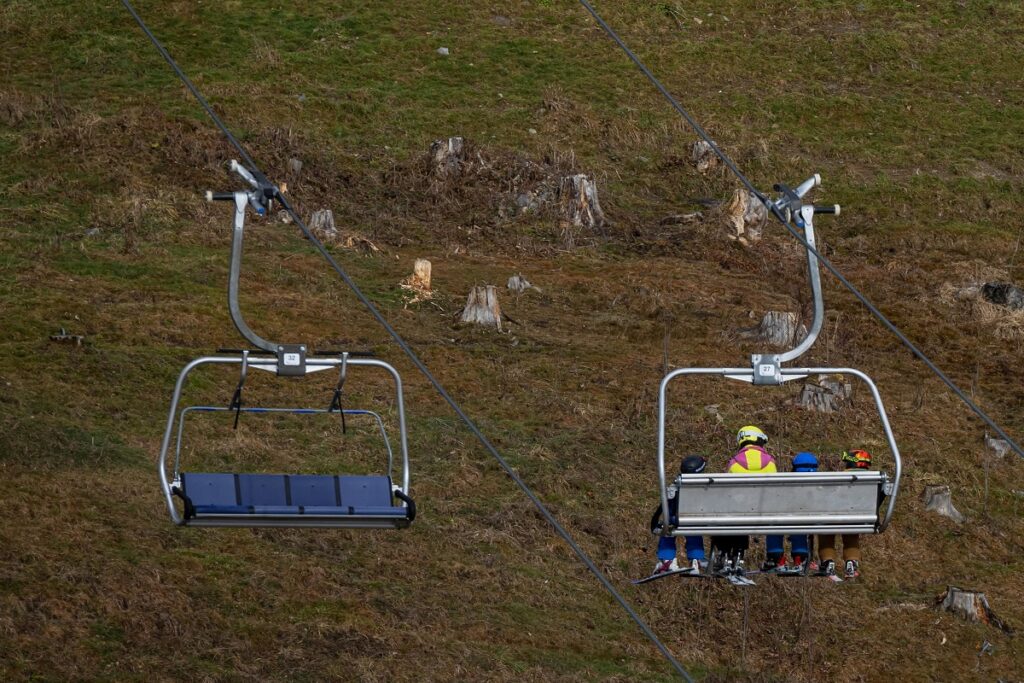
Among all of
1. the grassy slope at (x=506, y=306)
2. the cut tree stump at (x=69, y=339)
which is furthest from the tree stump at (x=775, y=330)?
the cut tree stump at (x=69, y=339)

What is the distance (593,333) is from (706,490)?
14.0m

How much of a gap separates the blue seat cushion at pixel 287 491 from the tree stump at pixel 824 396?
11.8m

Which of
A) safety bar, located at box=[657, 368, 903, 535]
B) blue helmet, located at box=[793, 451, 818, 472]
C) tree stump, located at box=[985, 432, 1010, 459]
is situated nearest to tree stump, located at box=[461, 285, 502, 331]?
tree stump, located at box=[985, 432, 1010, 459]

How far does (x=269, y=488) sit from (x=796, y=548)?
14.6 ft

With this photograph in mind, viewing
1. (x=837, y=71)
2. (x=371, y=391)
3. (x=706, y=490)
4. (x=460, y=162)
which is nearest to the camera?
(x=706, y=490)

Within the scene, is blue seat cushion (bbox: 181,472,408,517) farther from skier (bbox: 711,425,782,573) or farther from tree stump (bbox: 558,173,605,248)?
tree stump (bbox: 558,173,605,248)

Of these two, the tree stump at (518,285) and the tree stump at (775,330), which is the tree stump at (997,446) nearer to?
the tree stump at (775,330)

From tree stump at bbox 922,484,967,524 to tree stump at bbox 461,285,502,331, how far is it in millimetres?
6924

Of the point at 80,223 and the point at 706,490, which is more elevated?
the point at 706,490

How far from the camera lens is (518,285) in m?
27.5

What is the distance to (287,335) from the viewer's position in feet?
81.3

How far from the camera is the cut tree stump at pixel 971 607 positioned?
2005cm

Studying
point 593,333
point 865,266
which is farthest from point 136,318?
point 865,266

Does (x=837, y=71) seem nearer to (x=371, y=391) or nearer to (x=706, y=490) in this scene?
(x=371, y=391)
